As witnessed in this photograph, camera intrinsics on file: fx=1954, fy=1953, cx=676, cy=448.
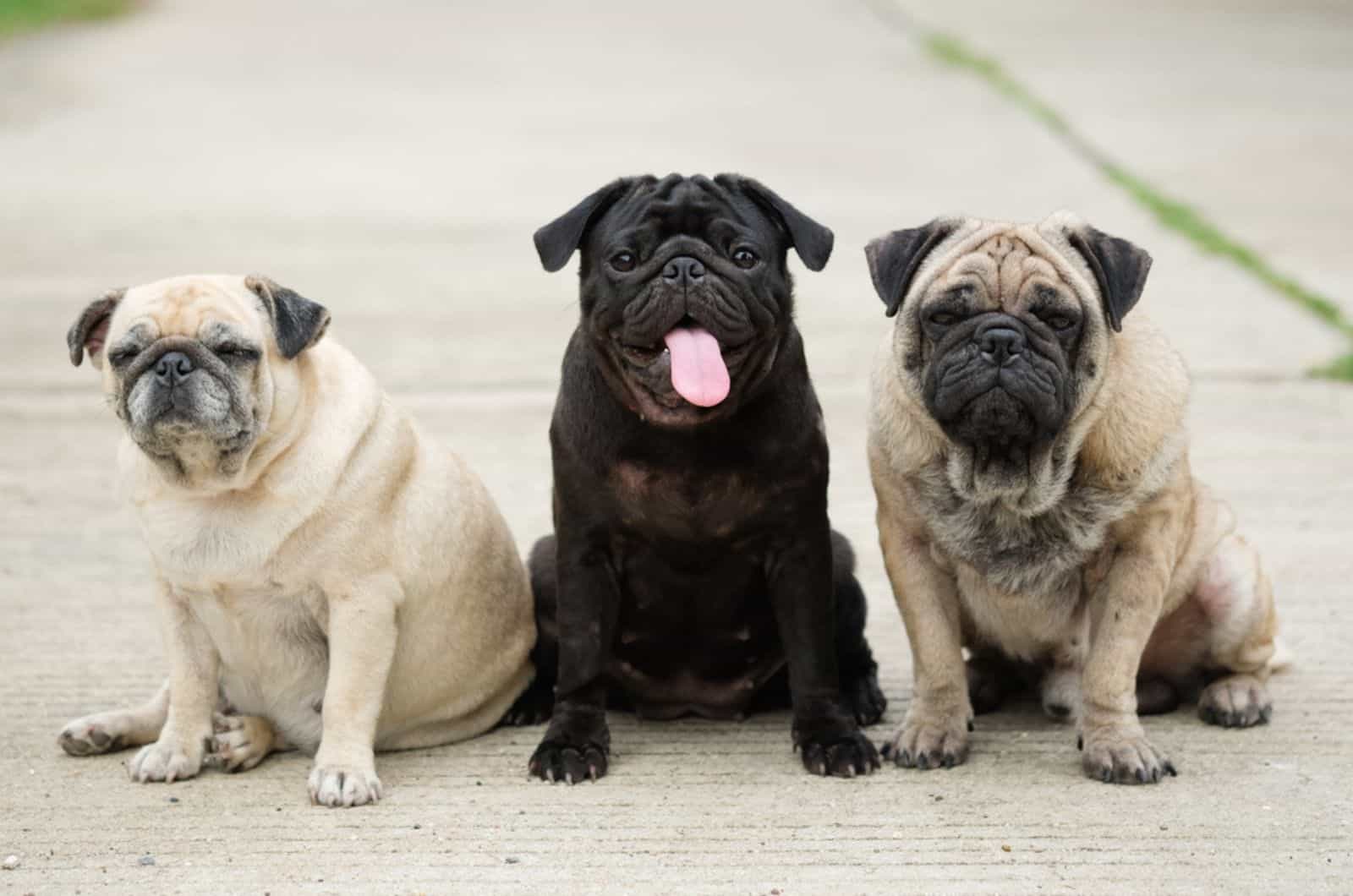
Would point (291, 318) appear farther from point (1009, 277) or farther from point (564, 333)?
point (564, 333)

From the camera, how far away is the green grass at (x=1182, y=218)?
9.10 m

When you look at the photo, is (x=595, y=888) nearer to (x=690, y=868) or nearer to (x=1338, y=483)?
(x=690, y=868)

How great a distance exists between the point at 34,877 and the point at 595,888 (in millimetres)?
1179

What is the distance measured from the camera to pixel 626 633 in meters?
5.13

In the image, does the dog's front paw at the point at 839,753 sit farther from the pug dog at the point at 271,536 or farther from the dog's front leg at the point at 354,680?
the dog's front leg at the point at 354,680

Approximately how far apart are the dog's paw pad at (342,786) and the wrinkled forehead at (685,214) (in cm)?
142

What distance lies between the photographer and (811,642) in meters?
4.89

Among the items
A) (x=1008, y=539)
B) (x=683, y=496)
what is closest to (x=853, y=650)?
(x=1008, y=539)

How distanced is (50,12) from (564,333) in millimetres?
11645

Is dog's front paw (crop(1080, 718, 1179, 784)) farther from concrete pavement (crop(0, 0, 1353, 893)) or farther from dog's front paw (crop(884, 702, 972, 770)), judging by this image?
dog's front paw (crop(884, 702, 972, 770))

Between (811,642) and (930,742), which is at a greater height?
(811,642)

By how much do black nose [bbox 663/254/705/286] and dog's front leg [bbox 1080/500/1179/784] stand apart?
124 centimetres

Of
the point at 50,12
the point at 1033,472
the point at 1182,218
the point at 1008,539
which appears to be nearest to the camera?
the point at 1033,472

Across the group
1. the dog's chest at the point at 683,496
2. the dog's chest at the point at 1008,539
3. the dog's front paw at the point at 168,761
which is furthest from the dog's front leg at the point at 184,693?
the dog's chest at the point at 1008,539
